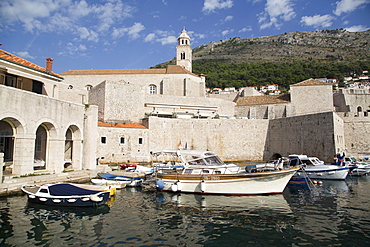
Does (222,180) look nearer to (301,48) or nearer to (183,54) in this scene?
(183,54)

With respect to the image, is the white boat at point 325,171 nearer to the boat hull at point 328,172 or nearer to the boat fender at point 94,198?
the boat hull at point 328,172

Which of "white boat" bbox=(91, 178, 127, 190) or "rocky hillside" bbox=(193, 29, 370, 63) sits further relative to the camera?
"rocky hillside" bbox=(193, 29, 370, 63)

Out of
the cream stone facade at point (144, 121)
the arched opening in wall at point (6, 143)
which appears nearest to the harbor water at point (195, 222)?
the cream stone facade at point (144, 121)

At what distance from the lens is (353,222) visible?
24.1ft

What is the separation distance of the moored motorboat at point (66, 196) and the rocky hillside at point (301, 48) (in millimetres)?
94855

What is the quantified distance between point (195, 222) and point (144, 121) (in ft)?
62.0

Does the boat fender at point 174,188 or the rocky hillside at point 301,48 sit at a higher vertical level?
the rocky hillside at point 301,48

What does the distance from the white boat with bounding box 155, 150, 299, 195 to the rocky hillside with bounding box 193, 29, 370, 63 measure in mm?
90047

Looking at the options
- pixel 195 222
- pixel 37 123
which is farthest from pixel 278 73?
pixel 195 222

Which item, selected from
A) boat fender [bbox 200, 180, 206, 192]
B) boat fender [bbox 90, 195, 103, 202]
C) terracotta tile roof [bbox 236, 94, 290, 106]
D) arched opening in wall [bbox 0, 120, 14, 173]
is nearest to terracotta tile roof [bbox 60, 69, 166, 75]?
terracotta tile roof [bbox 236, 94, 290, 106]

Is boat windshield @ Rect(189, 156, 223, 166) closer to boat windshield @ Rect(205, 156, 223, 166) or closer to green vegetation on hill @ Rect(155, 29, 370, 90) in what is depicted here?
boat windshield @ Rect(205, 156, 223, 166)

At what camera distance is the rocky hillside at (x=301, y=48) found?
3522 inches

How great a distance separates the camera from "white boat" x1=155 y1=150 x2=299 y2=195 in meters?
10.8

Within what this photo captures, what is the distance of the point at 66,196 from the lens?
9008 millimetres
